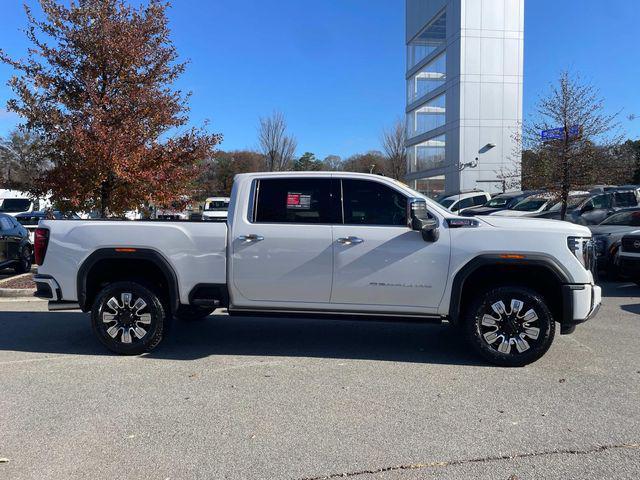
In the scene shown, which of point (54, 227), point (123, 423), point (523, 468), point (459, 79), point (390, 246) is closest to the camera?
point (523, 468)

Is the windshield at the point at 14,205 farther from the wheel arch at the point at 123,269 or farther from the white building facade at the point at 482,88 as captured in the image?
the white building facade at the point at 482,88

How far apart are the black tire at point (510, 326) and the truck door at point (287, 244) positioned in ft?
5.13

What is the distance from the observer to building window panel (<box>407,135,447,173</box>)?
46.1 meters

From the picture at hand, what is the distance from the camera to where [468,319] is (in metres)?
5.45

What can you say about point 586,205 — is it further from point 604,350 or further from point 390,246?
point 390,246

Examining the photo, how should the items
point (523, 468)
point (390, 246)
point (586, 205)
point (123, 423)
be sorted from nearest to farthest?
point (523, 468)
point (123, 423)
point (390, 246)
point (586, 205)

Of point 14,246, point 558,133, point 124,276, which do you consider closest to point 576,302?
point 124,276

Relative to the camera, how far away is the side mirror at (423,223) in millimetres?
5258

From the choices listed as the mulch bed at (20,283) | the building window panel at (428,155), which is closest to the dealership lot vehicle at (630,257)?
the mulch bed at (20,283)

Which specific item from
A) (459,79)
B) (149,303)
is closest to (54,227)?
(149,303)

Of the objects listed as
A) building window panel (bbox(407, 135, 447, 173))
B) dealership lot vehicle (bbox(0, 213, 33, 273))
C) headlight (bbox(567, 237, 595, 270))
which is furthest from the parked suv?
building window panel (bbox(407, 135, 447, 173))

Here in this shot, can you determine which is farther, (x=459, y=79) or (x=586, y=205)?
(x=459, y=79)

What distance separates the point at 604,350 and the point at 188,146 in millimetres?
8691

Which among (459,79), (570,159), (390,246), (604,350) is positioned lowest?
(604,350)
